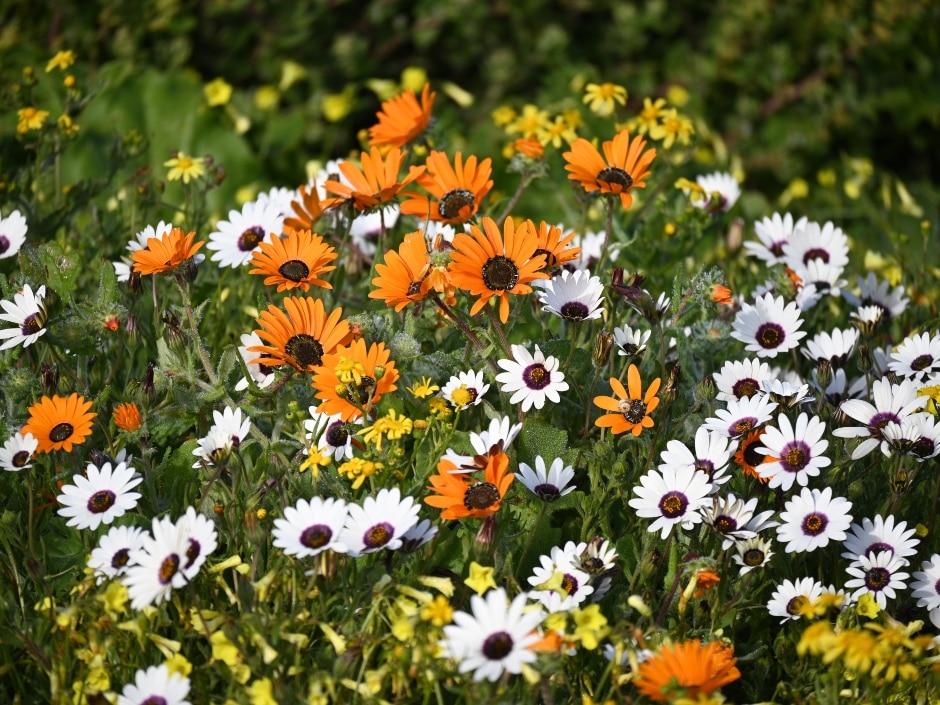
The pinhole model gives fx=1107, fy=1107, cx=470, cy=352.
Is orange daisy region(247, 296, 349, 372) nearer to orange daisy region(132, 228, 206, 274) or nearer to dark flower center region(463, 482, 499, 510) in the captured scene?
orange daisy region(132, 228, 206, 274)

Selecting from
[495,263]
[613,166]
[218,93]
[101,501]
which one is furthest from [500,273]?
[218,93]

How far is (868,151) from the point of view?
16.6 feet

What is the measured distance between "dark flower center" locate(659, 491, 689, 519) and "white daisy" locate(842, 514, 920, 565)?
12.7 inches

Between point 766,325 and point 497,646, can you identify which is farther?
point 766,325

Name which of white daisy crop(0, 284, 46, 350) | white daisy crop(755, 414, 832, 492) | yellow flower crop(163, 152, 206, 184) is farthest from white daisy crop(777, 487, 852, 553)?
yellow flower crop(163, 152, 206, 184)

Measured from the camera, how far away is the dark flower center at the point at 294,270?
2088mm

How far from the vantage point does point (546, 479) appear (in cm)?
201

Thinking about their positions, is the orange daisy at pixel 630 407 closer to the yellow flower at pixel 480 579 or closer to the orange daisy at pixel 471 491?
the orange daisy at pixel 471 491

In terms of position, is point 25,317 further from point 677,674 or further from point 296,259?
point 677,674

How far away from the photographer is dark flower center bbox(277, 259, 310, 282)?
209cm

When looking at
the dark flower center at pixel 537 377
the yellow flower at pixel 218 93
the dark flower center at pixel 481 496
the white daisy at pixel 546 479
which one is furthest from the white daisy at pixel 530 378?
the yellow flower at pixel 218 93

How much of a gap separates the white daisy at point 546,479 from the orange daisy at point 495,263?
290 millimetres

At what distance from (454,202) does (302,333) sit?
19.3 inches

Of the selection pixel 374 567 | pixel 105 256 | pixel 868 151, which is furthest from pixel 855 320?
pixel 868 151
